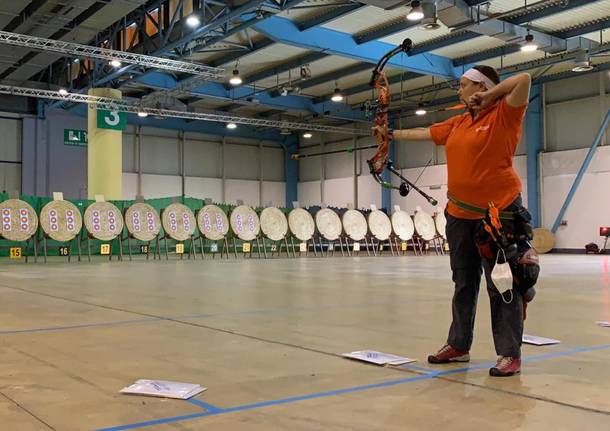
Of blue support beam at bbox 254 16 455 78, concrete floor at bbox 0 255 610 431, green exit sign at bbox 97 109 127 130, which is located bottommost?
concrete floor at bbox 0 255 610 431

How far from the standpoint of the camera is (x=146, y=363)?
2713 mm

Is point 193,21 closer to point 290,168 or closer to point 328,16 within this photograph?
point 328,16

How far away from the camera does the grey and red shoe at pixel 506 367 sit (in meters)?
2.46

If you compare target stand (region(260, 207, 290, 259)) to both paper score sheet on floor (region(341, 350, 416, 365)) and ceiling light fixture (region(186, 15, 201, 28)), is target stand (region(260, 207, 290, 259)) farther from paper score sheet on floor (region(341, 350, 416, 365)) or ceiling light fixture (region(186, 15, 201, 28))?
paper score sheet on floor (region(341, 350, 416, 365))

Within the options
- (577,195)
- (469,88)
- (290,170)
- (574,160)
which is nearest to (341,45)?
(574,160)

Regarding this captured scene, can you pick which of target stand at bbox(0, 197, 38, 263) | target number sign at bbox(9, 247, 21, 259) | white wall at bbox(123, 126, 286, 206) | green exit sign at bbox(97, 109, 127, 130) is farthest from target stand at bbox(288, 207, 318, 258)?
white wall at bbox(123, 126, 286, 206)

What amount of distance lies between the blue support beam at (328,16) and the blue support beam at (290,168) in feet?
50.3

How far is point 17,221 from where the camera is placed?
12938mm

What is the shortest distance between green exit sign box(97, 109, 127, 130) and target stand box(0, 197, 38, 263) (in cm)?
613

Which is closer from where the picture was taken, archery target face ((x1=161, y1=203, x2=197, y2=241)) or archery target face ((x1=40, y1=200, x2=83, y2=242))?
archery target face ((x1=40, y1=200, x2=83, y2=242))

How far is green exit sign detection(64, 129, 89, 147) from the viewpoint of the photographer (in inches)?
912

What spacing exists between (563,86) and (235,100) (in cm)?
1107

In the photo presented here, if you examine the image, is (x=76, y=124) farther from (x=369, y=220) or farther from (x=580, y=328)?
(x=580, y=328)

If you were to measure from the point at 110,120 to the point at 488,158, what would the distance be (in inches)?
702
